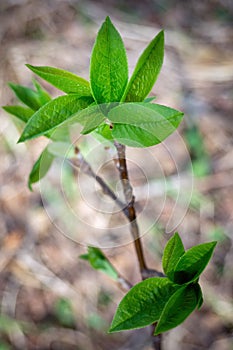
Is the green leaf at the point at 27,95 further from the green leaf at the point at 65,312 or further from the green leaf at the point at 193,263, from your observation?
the green leaf at the point at 65,312

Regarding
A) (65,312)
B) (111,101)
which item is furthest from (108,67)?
(65,312)

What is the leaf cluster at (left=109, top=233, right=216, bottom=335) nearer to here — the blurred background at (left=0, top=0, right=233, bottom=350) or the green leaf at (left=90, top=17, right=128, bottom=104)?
the green leaf at (left=90, top=17, right=128, bottom=104)

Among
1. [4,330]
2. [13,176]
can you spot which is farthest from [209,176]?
[4,330]

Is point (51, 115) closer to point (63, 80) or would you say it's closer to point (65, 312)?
point (63, 80)

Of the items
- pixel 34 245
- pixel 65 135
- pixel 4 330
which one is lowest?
pixel 4 330

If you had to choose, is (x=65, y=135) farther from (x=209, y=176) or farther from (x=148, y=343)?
(x=209, y=176)

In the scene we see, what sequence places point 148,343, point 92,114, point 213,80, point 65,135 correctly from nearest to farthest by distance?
1. point 92,114
2. point 65,135
3. point 148,343
4. point 213,80

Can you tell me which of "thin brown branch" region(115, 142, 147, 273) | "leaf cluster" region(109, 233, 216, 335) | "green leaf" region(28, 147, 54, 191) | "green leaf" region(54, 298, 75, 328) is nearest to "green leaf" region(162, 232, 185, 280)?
"leaf cluster" region(109, 233, 216, 335)
